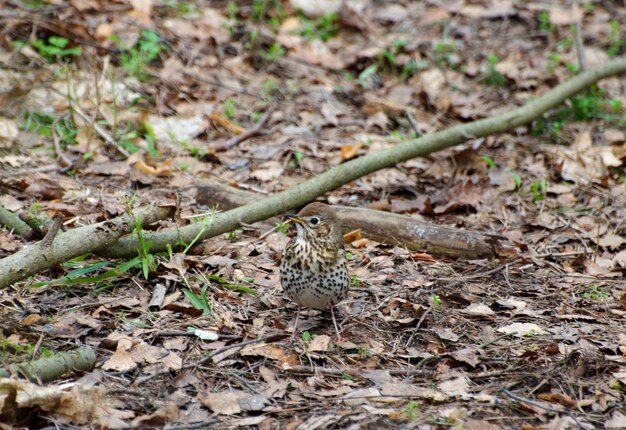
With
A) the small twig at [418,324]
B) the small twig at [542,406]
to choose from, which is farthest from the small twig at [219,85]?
the small twig at [542,406]

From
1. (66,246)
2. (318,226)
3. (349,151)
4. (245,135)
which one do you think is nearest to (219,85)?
(245,135)

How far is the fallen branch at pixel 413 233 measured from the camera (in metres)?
5.69

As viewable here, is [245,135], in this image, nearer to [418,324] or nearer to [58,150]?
[58,150]

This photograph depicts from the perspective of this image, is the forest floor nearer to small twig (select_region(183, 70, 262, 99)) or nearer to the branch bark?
small twig (select_region(183, 70, 262, 99))

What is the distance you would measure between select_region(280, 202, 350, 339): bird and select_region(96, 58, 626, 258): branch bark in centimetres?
82

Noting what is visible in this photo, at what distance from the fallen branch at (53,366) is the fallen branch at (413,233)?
7.83 feet

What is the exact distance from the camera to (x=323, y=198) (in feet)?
21.8

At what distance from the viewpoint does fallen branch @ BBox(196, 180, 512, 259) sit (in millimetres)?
5691

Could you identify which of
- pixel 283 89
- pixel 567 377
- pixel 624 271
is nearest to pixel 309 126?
pixel 283 89

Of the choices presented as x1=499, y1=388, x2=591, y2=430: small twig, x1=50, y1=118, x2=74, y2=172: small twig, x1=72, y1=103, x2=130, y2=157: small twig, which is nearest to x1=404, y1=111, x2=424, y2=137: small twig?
x1=72, y1=103, x2=130, y2=157: small twig

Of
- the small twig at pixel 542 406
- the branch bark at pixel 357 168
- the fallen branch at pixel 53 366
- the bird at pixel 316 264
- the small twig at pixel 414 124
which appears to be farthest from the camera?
the small twig at pixel 414 124

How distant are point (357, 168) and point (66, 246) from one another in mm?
2594

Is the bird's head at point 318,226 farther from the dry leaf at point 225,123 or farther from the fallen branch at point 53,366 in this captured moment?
the dry leaf at point 225,123

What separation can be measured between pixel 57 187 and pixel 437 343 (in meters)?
3.33
